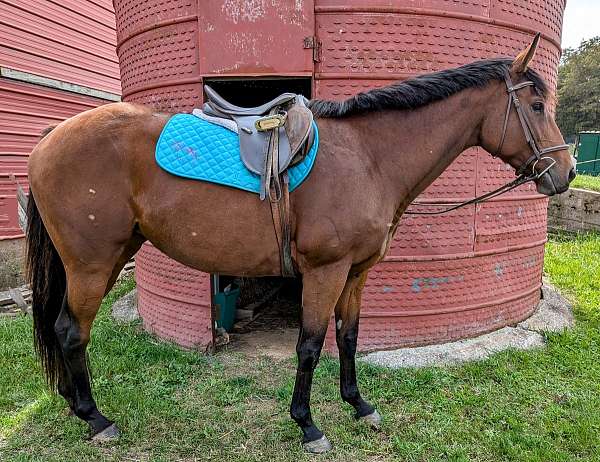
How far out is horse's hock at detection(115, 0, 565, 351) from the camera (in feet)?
12.0

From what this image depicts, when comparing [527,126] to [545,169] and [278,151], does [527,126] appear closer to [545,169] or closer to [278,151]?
[545,169]

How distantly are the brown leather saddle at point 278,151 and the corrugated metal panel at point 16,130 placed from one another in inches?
219

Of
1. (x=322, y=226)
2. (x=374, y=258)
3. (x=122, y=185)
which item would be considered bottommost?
(x=374, y=258)

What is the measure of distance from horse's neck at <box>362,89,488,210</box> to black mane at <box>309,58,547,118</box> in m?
0.06

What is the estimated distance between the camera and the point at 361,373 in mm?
3684

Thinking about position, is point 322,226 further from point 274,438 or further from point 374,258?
point 274,438

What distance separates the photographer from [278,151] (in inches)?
103

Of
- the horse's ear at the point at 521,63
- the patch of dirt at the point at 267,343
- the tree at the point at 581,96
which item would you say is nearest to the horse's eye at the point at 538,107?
the horse's ear at the point at 521,63

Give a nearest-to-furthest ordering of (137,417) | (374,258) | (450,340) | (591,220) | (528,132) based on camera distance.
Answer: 1. (528,132)
2. (374,258)
3. (137,417)
4. (450,340)
5. (591,220)

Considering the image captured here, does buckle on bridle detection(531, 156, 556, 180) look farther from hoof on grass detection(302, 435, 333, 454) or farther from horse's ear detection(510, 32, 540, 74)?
hoof on grass detection(302, 435, 333, 454)

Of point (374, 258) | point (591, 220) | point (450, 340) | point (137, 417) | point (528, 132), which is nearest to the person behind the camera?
point (528, 132)

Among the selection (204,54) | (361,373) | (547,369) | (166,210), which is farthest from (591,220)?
(166,210)

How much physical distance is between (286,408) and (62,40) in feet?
24.7

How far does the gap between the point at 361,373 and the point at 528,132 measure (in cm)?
222
